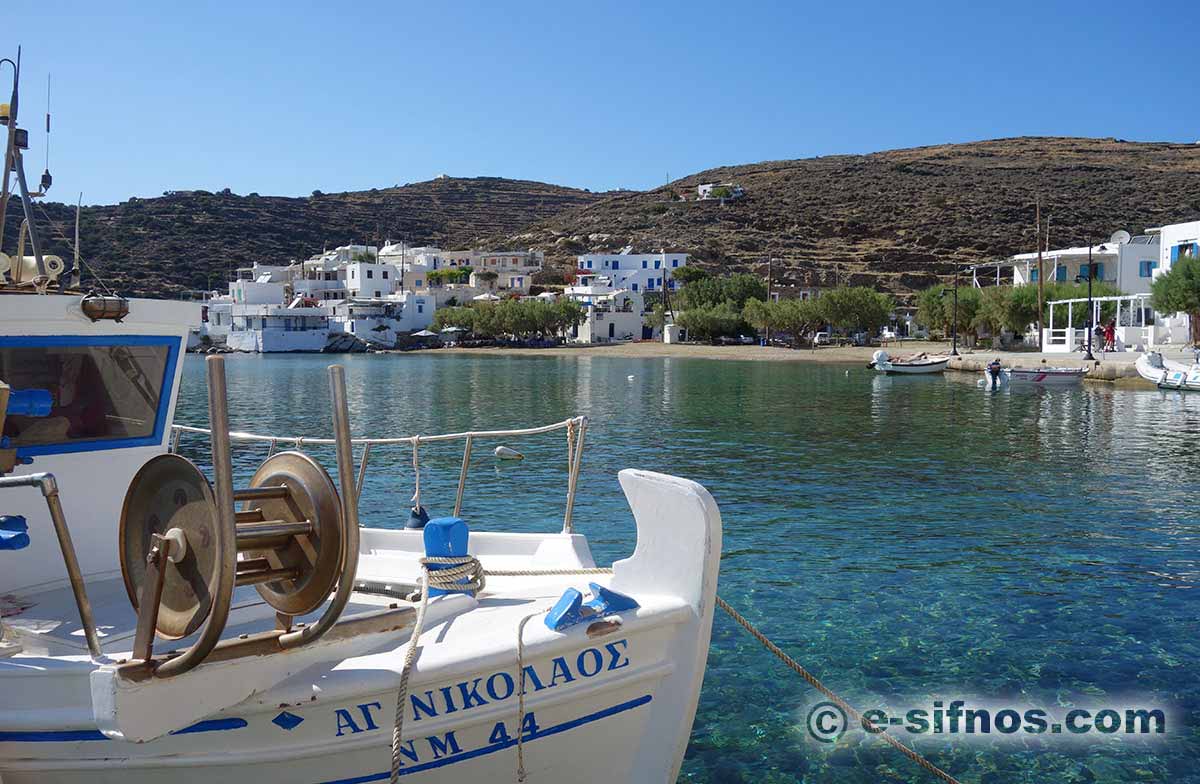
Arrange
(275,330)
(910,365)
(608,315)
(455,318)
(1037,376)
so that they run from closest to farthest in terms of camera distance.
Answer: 1. (1037,376)
2. (910,365)
3. (608,315)
4. (455,318)
5. (275,330)

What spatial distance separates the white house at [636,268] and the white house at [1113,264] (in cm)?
4050

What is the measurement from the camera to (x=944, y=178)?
157 m

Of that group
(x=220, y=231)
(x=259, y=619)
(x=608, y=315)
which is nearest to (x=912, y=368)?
(x=608, y=315)

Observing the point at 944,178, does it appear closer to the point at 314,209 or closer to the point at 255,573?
the point at 314,209

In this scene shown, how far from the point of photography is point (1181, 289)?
4931 cm

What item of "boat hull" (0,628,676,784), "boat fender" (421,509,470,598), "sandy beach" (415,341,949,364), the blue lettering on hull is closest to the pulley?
"boat hull" (0,628,676,784)

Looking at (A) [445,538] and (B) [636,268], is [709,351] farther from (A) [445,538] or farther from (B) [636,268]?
(A) [445,538]

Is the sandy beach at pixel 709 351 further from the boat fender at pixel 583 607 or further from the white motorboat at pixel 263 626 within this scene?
the boat fender at pixel 583 607

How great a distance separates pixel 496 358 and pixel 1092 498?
231ft

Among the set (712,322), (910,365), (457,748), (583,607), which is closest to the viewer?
(457,748)

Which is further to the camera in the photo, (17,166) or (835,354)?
(835,354)

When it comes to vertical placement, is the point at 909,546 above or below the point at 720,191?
below

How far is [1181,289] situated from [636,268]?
3015 inches

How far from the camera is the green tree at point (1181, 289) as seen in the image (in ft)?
161
